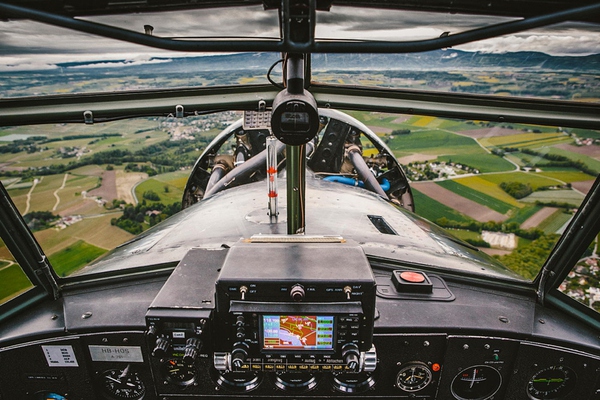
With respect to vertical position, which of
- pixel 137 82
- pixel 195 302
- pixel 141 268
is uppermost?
pixel 137 82

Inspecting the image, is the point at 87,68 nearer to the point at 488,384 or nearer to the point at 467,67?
the point at 467,67

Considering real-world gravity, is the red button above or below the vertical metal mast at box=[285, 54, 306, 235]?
below

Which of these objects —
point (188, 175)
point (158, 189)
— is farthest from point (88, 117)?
point (158, 189)

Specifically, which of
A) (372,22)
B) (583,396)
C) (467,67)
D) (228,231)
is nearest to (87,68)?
(228,231)

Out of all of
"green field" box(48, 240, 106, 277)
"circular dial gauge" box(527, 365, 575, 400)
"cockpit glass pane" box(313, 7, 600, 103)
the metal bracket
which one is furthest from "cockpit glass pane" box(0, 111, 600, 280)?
"circular dial gauge" box(527, 365, 575, 400)

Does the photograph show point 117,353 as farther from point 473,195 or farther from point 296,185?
point 473,195

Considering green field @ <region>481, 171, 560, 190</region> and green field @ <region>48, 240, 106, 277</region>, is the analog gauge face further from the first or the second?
green field @ <region>481, 171, 560, 190</region>
